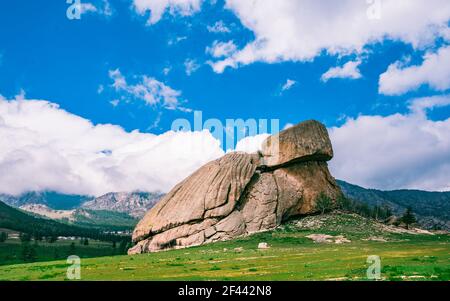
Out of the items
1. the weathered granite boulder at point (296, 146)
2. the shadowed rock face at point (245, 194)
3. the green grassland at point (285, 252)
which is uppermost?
the weathered granite boulder at point (296, 146)

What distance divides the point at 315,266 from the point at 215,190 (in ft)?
241

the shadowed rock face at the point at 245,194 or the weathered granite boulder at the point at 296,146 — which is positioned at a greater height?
the weathered granite boulder at the point at 296,146

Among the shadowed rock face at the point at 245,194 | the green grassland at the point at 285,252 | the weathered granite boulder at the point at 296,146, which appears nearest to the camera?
the green grassland at the point at 285,252

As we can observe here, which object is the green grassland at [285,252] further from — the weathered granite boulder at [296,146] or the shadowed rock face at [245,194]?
the weathered granite boulder at [296,146]

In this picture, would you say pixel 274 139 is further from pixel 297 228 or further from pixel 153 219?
pixel 153 219

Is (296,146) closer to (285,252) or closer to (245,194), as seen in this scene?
(245,194)

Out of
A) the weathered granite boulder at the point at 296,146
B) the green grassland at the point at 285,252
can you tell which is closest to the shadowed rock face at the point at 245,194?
the weathered granite boulder at the point at 296,146

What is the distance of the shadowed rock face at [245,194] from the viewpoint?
114m

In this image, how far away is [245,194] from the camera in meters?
123

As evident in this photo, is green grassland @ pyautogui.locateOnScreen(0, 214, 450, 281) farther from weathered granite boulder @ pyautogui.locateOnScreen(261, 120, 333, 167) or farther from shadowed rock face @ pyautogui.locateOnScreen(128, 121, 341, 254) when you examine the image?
weathered granite boulder @ pyautogui.locateOnScreen(261, 120, 333, 167)

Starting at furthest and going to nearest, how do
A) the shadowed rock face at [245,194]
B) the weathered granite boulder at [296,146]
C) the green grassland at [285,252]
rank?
the weathered granite boulder at [296,146]
the shadowed rock face at [245,194]
the green grassland at [285,252]

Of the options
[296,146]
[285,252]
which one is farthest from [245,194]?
[285,252]
